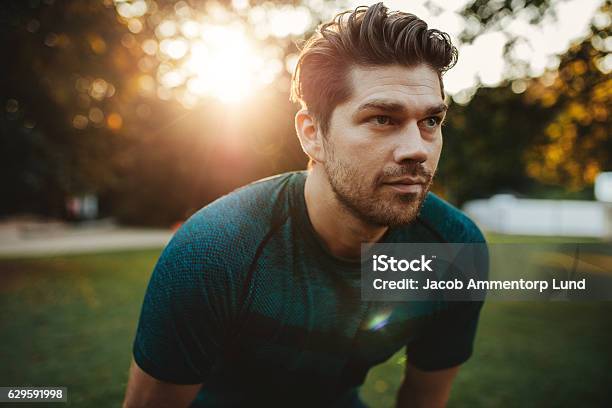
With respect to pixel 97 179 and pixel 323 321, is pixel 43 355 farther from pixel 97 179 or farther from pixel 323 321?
pixel 97 179

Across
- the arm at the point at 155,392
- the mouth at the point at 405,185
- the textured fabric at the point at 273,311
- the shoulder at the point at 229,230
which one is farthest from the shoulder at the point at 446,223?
the arm at the point at 155,392

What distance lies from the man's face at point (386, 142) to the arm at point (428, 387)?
1.14 m

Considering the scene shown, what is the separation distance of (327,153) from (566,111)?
565cm

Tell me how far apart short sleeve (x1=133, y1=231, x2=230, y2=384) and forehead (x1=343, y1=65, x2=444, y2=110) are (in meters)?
0.99

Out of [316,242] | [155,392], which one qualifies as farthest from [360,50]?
[155,392]

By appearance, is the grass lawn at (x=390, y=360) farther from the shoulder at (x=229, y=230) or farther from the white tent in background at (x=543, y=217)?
the white tent in background at (x=543, y=217)

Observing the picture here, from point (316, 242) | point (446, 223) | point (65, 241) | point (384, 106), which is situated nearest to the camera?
point (384, 106)

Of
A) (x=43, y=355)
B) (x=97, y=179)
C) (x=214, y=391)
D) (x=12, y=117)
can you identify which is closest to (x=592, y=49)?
(x=214, y=391)

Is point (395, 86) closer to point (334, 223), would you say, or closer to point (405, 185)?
point (405, 185)

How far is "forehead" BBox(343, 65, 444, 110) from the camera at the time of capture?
6.84 ft

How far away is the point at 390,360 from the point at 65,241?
→ 2031cm

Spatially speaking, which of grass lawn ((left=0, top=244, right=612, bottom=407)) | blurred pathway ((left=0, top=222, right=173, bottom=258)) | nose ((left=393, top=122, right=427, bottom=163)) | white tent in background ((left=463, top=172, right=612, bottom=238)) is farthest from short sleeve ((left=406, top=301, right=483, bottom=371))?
white tent in background ((left=463, top=172, right=612, bottom=238))

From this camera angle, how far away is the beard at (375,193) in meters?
2.10

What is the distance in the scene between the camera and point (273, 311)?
2221 millimetres
